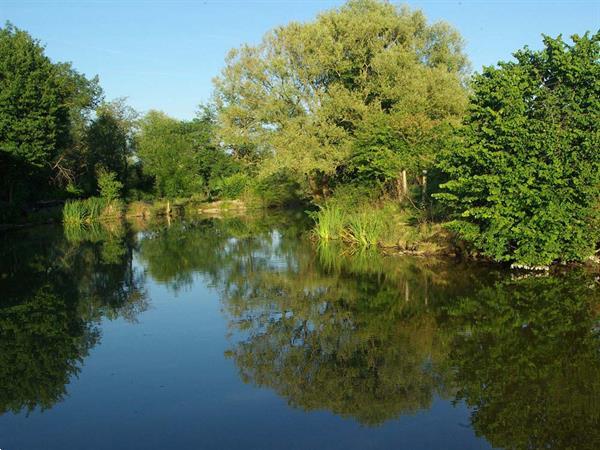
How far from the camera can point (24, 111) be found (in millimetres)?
36500

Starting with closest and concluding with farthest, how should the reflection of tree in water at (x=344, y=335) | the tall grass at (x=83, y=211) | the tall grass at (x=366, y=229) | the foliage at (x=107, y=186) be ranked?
1. the reflection of tree in water at (x=344, y=335)
2. the tall grass at (x=366, y=229)
3. the tall grass at (x=83, y=211)
4. the foliage at (x=107, y=186)

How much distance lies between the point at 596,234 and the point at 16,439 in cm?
1371

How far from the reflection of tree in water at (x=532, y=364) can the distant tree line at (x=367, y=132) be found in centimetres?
283

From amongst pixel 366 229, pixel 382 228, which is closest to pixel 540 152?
pixel 382 228

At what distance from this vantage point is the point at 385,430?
22.7 ft

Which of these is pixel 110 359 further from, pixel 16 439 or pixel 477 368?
pixel 477 368

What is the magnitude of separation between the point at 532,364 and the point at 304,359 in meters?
3.52

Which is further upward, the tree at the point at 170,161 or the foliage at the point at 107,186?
the tree at the point at 170,161

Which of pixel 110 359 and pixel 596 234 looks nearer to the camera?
pixel 110 359

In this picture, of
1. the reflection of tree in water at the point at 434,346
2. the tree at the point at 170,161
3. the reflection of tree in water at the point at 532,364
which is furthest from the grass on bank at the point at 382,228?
the tree at the point at 170,161

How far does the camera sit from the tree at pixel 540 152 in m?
14.2

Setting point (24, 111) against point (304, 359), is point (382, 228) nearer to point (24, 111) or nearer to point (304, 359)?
point (304, 359)

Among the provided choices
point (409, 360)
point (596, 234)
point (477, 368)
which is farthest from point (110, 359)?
point (596, 234)

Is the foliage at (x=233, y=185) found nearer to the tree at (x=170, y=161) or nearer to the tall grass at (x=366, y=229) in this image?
the tree at (x=170, y=161)
